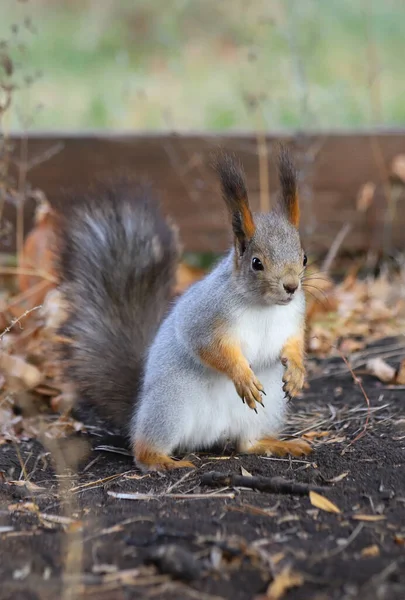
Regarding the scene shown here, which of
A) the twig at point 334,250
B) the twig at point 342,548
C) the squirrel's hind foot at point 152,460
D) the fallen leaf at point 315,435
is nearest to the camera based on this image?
the twig at point 342,548

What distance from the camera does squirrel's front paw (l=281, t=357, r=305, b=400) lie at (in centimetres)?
241

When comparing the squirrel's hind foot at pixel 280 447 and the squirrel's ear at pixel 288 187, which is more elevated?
the squirrel's ear at pixel 288 187

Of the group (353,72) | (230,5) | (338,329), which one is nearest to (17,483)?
(338,329)

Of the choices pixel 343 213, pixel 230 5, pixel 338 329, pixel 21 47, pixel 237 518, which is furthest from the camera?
pixel 230 5

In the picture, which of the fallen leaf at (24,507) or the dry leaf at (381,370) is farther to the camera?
the dry leaf at (381,370)

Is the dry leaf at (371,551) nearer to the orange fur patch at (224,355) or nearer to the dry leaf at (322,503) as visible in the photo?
the dry leaf at (322,503)

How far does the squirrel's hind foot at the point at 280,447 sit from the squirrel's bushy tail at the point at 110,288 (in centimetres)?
44

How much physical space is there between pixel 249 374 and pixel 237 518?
0.48 metres

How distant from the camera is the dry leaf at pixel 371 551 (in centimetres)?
172

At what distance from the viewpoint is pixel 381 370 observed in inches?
130

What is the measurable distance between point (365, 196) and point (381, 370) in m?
1.64

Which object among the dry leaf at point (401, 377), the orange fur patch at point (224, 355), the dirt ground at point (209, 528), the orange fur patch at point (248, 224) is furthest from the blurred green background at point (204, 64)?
the dirt ground at point (209, 528)

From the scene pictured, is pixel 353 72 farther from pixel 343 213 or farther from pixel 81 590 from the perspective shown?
pixel 81 590

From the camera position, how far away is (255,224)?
2.38 meters
